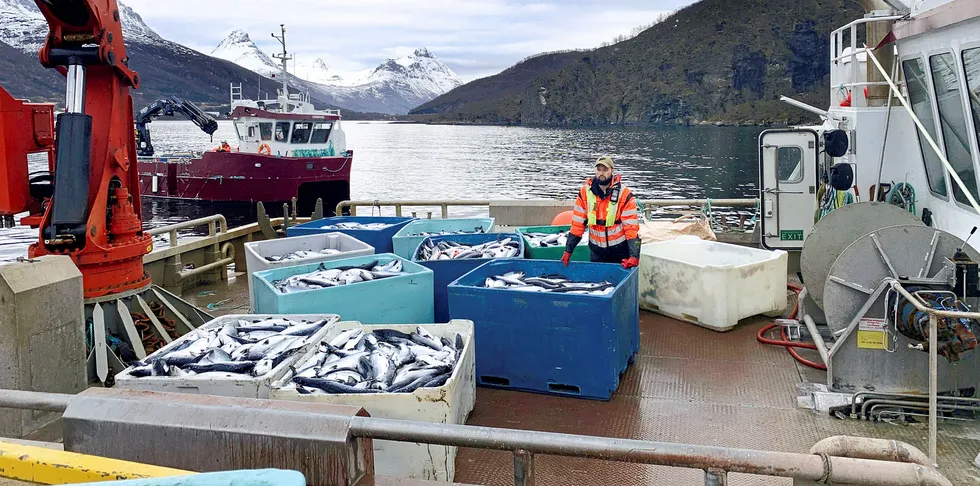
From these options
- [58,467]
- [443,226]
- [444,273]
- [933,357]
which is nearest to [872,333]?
[933,357]

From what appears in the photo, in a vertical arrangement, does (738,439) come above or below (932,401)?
below

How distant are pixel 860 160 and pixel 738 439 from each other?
3.69 meters

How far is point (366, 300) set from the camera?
607cm

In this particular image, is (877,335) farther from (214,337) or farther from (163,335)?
(163,335)

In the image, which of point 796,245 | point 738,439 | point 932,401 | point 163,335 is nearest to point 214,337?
point 163,335

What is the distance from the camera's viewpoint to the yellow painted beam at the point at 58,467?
282 centimetres

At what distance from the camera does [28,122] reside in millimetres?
5926

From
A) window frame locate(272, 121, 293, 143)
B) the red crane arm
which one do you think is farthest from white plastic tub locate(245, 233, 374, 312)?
window frame locate(272, 121, 293, 143)

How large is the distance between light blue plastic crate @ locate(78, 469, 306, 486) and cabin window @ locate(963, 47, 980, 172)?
527 centimetres

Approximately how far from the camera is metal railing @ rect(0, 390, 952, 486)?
8.20 feet

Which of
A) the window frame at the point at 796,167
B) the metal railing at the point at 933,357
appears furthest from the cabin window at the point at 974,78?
the window frame at the point at 796,167

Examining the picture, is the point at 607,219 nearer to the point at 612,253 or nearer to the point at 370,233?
the point at 612,253

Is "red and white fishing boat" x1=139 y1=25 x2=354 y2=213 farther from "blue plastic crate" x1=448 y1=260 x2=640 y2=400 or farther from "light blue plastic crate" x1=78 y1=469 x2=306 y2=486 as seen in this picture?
"light blue plastic crate" x1=78 y1=469 x2=306 y2=486

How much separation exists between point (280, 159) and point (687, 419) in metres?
31.1
